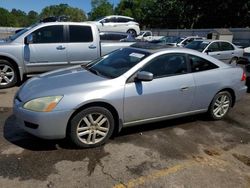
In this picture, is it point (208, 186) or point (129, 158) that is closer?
point (208, 186)

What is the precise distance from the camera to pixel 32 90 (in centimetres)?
441

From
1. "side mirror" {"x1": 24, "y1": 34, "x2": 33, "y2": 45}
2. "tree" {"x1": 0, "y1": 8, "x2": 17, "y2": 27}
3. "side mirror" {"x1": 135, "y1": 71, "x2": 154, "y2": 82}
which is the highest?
"tree" {"x1": 0, "y1": 8, "x2": 17, "y2": 27}

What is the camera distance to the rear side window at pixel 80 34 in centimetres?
840

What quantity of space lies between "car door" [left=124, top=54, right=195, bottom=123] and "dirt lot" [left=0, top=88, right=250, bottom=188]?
1.29ft

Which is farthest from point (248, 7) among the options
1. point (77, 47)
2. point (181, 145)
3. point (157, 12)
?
point (181, 145)

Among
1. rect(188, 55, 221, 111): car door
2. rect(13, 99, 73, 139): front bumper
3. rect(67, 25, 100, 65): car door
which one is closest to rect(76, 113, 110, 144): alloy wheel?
rect(13, 99, 73, 139): front bumper

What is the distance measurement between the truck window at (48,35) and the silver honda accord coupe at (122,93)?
9.95 feet

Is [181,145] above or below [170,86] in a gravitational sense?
below

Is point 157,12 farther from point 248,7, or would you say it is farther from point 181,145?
point 181,145

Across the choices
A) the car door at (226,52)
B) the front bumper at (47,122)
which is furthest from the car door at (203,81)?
the car door at (226,52)

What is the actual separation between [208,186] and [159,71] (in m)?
2.03

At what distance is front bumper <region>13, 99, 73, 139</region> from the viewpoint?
404cm

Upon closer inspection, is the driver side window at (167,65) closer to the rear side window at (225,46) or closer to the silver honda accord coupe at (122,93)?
the silver honda accord coupe at (122,93)

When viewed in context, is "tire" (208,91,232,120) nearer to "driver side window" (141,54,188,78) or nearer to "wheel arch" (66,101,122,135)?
"driver side window" (141,54,188,78)
